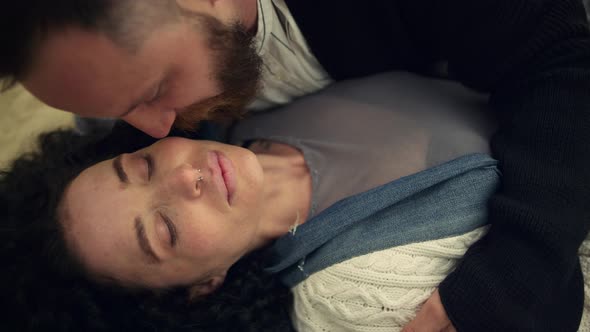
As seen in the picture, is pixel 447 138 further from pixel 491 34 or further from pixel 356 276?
pixel 356 276

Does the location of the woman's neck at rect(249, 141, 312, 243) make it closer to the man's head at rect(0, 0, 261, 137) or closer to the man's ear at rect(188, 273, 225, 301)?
the man's ear at rect(188, 273, 225, 301)

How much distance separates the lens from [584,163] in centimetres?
94

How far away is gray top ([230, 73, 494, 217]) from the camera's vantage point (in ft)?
3.44

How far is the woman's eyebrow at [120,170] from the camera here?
95 centimetres

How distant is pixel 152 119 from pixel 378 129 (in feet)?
1.75

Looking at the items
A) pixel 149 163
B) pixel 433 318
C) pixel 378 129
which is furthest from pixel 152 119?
pixel 433 318

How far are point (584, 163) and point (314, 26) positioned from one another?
651 millimetres

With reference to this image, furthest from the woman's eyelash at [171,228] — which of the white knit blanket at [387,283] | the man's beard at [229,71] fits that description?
the white knit blanket at [387,283]

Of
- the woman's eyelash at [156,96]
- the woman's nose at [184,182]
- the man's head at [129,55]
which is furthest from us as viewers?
the woman's nose at [184,182]

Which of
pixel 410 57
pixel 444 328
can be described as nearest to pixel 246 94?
pixel 410 57

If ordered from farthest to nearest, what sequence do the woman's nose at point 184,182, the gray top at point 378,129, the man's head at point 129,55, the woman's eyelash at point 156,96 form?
the gray top at point 378,129, the woman's nose at point 184,182, the woman's eyelash at point 156,96, the man's head at point 129,55

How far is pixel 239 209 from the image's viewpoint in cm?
96

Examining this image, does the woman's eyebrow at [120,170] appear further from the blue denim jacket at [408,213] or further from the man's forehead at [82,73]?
the blue denim jacket at [408,213]

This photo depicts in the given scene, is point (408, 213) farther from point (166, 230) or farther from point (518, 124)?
point (166, 230)
